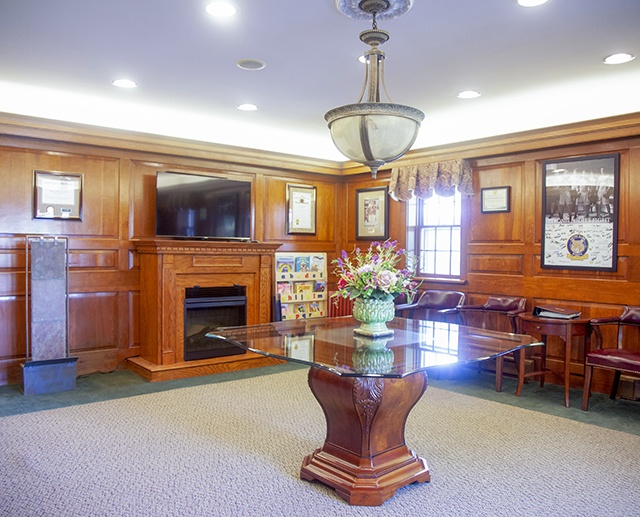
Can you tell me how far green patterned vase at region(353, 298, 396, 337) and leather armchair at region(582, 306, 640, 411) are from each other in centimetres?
200

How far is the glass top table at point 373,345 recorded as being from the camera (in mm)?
2439

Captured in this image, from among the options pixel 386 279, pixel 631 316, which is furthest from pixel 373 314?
pixel 631 316

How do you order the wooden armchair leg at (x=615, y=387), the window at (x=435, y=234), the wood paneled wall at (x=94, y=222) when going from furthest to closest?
the window at (x=435, y=234) < the wood paneled wall at (x=94, y=222) < the wooden armchair leg at (x=615, y=387)

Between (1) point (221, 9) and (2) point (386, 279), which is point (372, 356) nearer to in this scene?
(2) point (386, 279)

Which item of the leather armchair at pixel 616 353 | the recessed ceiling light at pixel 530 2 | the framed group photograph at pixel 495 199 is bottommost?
the leather armchair at pixel 616 353

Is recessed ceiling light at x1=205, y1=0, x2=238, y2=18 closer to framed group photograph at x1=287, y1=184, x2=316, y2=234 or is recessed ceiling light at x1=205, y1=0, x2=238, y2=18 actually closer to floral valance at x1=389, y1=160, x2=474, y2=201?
floral valance at x1=389, y1=160, x2=474, y2=201

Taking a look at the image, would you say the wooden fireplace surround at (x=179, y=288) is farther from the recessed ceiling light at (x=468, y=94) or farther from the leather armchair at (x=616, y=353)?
the leather armchair at (x=616, y=353)

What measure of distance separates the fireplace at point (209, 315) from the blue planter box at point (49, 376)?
3.55 ft

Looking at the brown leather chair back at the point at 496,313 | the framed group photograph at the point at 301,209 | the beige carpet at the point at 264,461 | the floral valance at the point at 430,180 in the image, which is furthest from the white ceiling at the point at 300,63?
the beige carpet at the point at 264,461

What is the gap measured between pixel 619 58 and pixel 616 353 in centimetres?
226

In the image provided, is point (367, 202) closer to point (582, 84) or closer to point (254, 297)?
point (254, 297)

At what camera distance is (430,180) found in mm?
5812

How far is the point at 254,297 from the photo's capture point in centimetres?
587

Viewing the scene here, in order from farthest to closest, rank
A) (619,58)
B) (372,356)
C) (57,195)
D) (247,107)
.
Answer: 1. (247,107)
2. (57,195)
3. (619,58)
4. (372,356)
